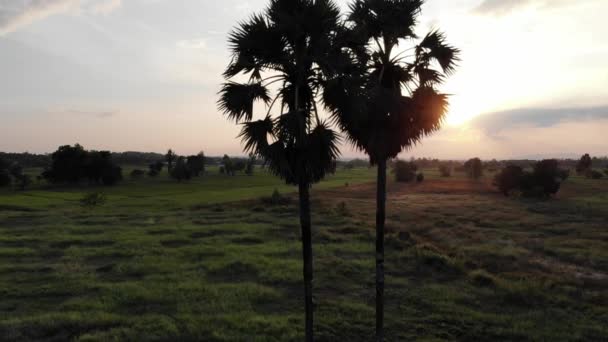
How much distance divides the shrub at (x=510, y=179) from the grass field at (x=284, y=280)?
35302mm

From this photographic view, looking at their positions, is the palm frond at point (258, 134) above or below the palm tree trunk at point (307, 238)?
above

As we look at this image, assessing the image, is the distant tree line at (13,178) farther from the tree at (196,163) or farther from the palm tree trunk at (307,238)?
the palm tree trunk at (307,238)

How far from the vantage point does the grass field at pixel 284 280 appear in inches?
671

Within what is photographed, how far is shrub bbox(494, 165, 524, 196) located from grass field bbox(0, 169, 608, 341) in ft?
116

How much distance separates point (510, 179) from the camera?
83.8 m

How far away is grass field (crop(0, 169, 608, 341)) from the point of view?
17031 millimetres

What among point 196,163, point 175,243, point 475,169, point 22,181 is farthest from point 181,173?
point 175,243

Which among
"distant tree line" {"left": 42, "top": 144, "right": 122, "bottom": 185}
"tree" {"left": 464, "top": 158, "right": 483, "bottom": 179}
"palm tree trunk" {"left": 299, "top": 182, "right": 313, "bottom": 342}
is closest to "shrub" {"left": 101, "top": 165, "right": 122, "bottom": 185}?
"distant tree line" {"left": 42, "top": 144, "right": 122, "bottom": 185}

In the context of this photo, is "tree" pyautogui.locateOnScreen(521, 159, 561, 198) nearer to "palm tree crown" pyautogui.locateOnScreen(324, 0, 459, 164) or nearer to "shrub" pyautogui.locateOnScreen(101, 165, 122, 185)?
"palm tree crown" pyautogui.locateOnScreen(324, 0, 459, 164)

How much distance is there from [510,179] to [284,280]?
246ft

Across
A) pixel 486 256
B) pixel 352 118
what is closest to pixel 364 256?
pixel 486 256

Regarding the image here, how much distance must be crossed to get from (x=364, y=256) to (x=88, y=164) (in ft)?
350

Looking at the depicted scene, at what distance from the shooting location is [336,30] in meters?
12.1

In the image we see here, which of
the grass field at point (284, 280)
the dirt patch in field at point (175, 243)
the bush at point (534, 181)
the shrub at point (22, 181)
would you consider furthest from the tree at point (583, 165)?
the shrub at point (22, 181)
